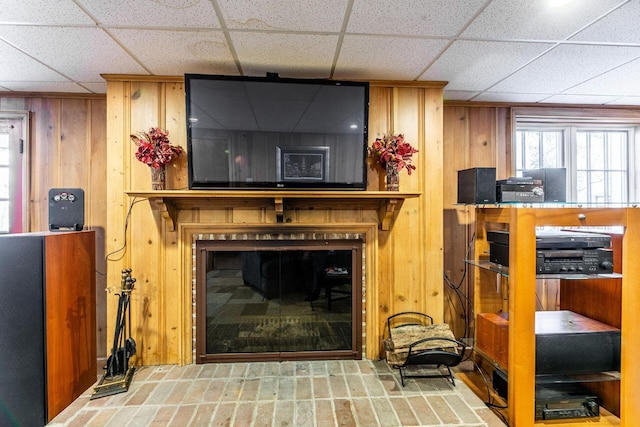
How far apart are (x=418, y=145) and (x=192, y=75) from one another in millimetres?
1866

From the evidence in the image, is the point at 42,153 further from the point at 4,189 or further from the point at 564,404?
the point at 564,404

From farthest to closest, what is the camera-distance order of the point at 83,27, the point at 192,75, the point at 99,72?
the point at 99,72 < the point at 192,75 < the point at 83,27

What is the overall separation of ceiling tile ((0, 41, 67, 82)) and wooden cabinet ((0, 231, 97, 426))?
1.24 m

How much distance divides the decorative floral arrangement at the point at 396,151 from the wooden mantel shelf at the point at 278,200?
0.86ft

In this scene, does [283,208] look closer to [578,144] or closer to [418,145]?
[418,145]

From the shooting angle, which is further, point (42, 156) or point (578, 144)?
→ point (578, 144)

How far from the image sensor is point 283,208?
2.48 m

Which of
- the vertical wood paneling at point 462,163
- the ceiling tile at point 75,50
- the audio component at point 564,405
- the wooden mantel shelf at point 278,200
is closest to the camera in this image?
the ceiling tile at point 75,50

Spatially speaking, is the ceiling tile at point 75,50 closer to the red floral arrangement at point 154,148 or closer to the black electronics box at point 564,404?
the red floral arrangement at point 154,148

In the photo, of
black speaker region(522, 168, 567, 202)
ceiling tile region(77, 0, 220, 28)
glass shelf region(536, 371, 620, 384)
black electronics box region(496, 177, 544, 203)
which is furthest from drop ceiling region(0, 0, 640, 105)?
glass shelf region(536, 371, 620, 384)

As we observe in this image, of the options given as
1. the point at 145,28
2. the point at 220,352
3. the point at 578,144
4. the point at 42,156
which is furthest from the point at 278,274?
the point at 578,144

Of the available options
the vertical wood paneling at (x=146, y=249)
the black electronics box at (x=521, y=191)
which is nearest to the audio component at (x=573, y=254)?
the black electronics box at (x=521, y=191)

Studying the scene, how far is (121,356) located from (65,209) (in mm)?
1191

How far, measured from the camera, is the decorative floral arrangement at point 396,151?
2.34 m
